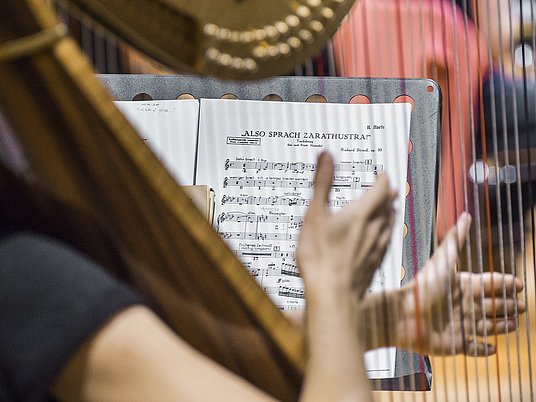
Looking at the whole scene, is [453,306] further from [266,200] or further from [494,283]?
[266,200]

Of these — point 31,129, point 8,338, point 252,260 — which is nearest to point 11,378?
point 8,338

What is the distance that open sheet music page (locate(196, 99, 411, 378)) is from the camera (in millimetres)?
1164

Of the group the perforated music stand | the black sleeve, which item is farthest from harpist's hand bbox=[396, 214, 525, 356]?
the black sleeve

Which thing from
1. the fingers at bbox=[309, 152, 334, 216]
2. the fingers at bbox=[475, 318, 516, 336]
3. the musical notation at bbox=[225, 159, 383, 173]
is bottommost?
the fingers at bbox=[475, 318, 516, 336]

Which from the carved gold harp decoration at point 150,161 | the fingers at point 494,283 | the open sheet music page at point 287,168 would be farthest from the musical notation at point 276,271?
the carved gold harp decoration at point 150,161

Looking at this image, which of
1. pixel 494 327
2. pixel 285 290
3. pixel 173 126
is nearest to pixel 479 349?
pixel 494 327

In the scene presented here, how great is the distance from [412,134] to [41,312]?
638mm

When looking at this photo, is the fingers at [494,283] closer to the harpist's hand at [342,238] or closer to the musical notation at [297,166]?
the musical notation at [297,166]

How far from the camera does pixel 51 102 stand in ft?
2.41

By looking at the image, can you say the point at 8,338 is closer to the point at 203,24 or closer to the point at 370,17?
the point at 203,24

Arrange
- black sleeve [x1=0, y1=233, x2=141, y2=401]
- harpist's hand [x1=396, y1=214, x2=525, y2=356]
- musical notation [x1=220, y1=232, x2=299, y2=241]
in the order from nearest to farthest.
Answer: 1. black sleeve [x1=0, y1=233, x2=141, y2=401]
2. harpist's hand [x1=396, y1=214, x2=525, y2=356]
3. musical notation [x1=220, y1=232, x2=299, y2=241]

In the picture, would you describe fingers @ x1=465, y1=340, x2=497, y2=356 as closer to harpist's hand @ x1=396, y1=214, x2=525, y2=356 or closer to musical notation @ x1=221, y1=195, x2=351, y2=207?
harpist's hand @ x1=396, y1=214, x2=525, y2=356

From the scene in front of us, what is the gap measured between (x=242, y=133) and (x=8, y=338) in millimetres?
556

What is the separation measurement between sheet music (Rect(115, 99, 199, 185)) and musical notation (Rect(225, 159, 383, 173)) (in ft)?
0.19
